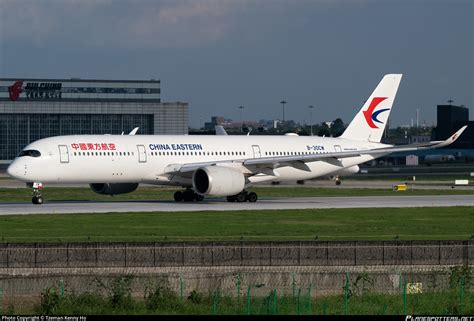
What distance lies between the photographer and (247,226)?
5150 centimetres

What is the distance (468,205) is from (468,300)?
36.2m

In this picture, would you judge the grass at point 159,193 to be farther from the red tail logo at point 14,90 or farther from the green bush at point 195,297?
the red tail logo at point 14,90

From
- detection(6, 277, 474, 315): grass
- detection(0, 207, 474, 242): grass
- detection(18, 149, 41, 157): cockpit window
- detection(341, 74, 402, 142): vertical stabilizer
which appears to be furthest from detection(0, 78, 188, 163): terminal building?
detection(6, 277, 474, 315): grass

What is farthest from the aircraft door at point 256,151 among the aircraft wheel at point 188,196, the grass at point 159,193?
the grass at point 159,193

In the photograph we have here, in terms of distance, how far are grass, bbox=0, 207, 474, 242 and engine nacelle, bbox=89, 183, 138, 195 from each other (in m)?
11.9

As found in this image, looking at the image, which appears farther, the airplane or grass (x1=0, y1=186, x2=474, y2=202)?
grass (x1=0, y1=186, x2=474, y2=202)

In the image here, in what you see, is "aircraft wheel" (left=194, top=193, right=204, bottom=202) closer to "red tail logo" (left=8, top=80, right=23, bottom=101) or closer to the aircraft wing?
the aircraft wing

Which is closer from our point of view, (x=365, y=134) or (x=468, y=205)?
(x=468, y=205)

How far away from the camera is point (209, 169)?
2623 inches

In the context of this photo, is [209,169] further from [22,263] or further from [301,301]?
[301,301]

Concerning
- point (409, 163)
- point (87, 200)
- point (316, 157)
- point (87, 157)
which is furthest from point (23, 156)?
point (409, 163)

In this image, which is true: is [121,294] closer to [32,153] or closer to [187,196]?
[32,153]

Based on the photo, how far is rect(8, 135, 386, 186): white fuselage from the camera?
65.1 m

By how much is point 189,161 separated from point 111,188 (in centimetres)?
520
